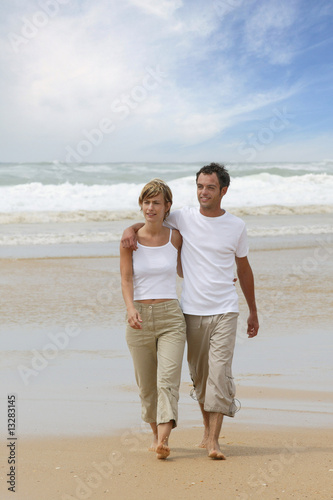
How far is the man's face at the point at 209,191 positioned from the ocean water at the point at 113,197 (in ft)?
36.2

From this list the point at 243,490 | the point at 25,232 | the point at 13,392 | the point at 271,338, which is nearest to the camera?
the point at 243,490

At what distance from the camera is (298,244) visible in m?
13.7

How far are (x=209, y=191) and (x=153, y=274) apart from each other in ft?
2.03

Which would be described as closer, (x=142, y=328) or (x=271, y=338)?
(x=142, y=328)

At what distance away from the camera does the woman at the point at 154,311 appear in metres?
3.54

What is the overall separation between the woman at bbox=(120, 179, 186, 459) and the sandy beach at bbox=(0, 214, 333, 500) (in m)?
0.36

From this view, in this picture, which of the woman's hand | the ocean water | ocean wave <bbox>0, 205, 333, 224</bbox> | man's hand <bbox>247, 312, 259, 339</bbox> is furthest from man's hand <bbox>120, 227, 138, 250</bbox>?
ocean wave <bbox>0, 205, 333, 224</bbox>

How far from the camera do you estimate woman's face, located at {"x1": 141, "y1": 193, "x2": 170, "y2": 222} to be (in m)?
3.69

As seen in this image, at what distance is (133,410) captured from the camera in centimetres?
435

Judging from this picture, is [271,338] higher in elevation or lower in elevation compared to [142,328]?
lower


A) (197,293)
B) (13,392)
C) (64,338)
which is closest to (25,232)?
(64,338)

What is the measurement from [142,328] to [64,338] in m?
2.74

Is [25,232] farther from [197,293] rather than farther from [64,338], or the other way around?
[197,293]

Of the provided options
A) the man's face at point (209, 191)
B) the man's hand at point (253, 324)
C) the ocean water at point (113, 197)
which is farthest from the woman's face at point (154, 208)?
the ocean water at point (113, 197)
